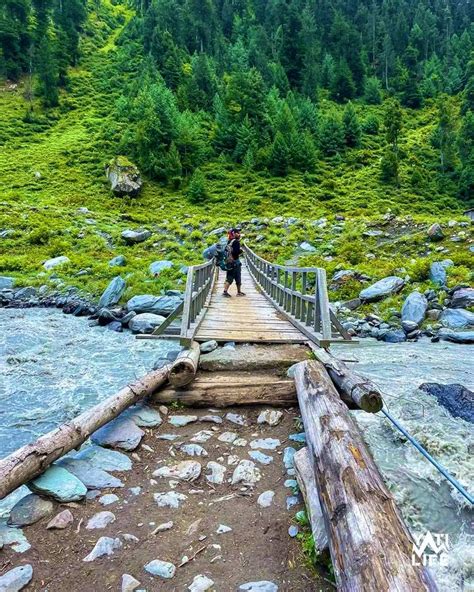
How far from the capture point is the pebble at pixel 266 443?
4602 millimetres

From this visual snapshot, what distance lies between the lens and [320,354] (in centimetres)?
670

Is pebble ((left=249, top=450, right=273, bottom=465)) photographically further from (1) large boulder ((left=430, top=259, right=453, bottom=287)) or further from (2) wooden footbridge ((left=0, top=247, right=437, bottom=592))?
(1) large boulder ((left=430, top=259, right=453, bottom=287))

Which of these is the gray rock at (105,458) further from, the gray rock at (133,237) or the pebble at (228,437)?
the gray rock at (133,237)

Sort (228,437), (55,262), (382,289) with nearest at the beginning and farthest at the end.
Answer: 1. (228,437)
2. (382,289)
3. (55,262)

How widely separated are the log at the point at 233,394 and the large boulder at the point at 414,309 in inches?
320

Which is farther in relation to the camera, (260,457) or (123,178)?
(123,178)

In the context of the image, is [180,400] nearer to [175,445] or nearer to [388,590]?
[175,445]

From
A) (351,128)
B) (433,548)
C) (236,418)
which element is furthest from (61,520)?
(351,128)

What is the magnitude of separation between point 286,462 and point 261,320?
6.04 m

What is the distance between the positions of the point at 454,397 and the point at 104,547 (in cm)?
621

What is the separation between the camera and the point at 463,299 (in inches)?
535

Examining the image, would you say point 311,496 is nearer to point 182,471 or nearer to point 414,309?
point 182,471

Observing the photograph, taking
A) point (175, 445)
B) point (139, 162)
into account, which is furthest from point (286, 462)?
point (139, 162)

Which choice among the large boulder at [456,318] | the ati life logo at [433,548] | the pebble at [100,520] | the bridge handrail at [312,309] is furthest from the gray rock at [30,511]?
the large boulder at [456,318]
